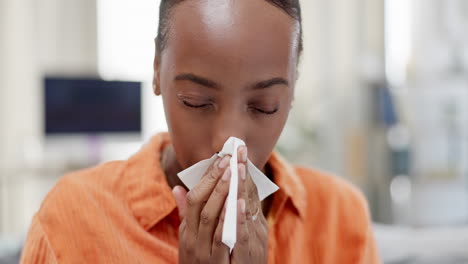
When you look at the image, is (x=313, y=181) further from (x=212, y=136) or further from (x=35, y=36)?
(x=35, y=36)

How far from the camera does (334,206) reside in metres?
0.85

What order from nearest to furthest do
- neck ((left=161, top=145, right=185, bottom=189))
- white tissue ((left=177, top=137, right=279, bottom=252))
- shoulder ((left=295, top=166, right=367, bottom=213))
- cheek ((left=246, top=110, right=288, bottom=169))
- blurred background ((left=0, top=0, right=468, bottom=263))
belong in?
1. white tissue ((left=177, top=137, right=279, bottom=252))
2. cheek ((left=246, top=110, right=288, bottom=169))
3. neck ((left=161, top=145, right=185, bottom=189))
4. shoulder ((left=295, top=166, right=367, bottom=213))
5. blurred background ((left=0, top=0, right=468, bottom=263))

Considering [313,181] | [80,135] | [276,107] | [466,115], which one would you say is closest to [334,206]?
[313,181]

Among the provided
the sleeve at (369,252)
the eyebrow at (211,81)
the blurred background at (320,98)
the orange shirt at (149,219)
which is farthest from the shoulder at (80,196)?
the blurred background at (320,98)

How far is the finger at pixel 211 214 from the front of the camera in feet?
1.89

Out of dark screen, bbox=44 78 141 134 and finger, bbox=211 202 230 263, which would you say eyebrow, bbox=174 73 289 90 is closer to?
finger, bbox=211 202 230 263

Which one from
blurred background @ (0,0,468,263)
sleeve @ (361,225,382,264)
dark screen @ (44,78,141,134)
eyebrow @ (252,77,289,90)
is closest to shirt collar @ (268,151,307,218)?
sleeve @ (361,225,382,264)

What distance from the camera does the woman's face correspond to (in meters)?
0.58

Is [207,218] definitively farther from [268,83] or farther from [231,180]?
[268,83]

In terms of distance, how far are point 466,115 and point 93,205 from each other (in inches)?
88.8

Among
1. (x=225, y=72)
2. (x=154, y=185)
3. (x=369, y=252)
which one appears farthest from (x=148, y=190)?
(x=369, y=252)

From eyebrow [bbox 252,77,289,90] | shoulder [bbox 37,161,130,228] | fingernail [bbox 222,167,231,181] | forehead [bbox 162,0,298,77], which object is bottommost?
shoulder [bbox 37,161,130,228]

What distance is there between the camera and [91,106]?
293 cm

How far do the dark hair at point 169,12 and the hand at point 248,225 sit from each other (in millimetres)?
177
